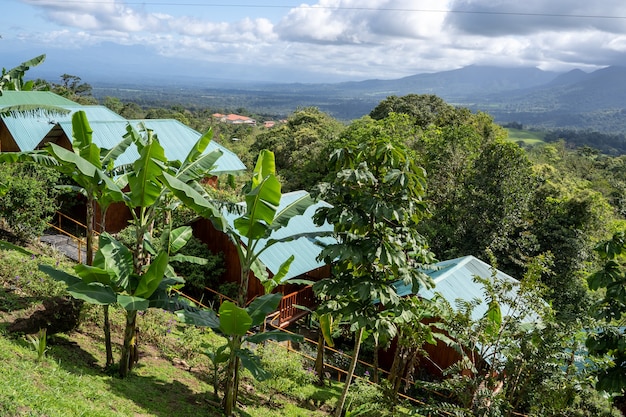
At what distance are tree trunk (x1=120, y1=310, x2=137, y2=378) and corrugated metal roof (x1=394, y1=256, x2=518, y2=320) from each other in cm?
667

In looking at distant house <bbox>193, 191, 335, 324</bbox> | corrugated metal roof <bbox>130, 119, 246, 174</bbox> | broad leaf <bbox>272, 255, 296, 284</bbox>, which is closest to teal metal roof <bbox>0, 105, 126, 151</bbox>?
corrugated metal roof <bbox>130, 119, 246, 174</bbox>

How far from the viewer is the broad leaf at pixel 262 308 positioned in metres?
7.02

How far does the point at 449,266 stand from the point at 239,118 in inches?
5877

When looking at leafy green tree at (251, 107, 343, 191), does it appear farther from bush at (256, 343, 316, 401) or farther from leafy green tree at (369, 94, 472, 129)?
bush at (256, 343, 316, 401)

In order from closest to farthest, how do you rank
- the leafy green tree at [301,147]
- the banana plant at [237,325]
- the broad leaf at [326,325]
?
the banana plant at [237,325] → the broad leaf at [326,325] → the leafy green tree at [301,147]

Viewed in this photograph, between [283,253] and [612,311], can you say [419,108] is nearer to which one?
[283,253]

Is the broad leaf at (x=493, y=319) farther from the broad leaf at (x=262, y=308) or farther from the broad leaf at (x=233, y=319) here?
the broad leaf at (x=233, y=319)

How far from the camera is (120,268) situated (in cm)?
679

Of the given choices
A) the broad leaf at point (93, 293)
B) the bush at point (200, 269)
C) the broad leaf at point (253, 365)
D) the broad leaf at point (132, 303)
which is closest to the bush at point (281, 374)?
the broad leaf at point (253, 365)

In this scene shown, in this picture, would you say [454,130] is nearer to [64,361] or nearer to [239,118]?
[64,361]

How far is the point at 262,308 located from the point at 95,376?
9.01ft

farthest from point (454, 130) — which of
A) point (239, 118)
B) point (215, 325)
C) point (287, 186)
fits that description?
point (239, 118)

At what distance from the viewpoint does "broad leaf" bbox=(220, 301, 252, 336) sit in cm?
641

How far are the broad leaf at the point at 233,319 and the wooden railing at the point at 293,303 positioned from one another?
6247 mm
